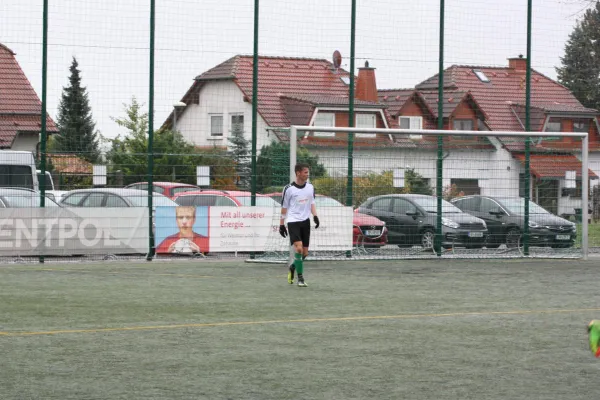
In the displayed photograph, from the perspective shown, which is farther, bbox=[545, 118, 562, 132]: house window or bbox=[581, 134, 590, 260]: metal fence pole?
bbox=[545, 118, 562, 132]: house window

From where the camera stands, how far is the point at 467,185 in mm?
23016

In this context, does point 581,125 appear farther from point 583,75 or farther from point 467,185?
point 467,185

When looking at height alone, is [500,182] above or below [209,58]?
below

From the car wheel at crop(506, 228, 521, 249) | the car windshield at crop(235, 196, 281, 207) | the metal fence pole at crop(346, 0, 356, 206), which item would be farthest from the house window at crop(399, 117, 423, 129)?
the car windshield at crop(235, 196, 281, 207)

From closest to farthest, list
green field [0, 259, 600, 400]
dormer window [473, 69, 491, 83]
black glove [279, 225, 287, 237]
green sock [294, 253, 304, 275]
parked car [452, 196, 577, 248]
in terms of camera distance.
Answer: green field [0, 259, 600, 400], green sock [294, 253, 304, 275], black glove [279, 225, 287, 237], parked car [452, 196, 577, 248], dormer window [473, 69, 491, 83]

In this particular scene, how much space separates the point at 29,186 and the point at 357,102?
7.32 metres

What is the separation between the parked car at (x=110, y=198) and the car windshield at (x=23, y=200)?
0.36 meters

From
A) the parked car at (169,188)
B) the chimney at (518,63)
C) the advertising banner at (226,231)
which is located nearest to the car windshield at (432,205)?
the advertising banner at (226,231)

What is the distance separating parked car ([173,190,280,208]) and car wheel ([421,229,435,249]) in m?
3.14

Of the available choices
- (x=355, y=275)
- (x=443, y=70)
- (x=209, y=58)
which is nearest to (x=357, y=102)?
(x=443, y=70)

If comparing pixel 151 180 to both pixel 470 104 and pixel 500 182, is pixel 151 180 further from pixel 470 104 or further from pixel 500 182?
pixel 470 104

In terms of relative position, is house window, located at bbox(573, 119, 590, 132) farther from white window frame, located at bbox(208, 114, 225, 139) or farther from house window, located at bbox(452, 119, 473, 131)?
white window frame, located at bbox(208, 114, 225, 139)

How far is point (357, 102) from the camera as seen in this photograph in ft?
79.4

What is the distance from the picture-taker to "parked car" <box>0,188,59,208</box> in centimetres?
2081
